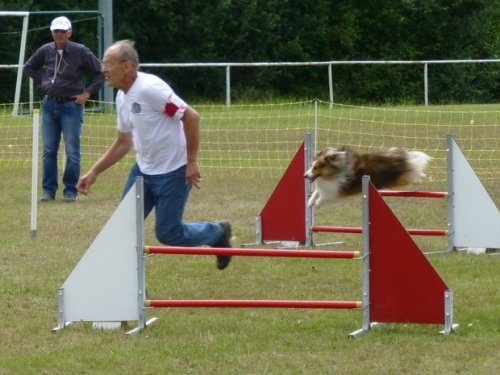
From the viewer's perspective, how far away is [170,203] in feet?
23.4

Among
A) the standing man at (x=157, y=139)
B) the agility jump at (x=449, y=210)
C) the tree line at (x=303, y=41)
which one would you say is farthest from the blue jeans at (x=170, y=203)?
the tree line at (x=303, y=41)

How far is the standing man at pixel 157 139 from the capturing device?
6.90 m

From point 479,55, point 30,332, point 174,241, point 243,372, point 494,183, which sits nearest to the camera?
point 243,372

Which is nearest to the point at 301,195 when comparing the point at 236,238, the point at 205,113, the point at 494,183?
the point at 236,238

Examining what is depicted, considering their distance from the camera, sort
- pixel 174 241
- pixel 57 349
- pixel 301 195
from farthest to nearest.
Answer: pixel 301 195 → pixel 174 241 → pixel 57 349

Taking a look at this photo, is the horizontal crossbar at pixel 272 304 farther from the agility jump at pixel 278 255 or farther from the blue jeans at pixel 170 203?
the blue jeans at pixel 170 203

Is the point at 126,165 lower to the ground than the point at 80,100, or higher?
lower

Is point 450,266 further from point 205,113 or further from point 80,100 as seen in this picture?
point 205,113

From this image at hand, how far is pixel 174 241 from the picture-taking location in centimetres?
734

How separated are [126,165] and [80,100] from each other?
14.4 ft

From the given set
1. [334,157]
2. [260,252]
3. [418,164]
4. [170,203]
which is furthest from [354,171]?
[260,252]

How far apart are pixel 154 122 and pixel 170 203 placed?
49 cm

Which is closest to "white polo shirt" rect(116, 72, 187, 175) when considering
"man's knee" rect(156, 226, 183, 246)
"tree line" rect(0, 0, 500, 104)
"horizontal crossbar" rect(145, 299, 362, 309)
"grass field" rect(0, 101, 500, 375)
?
"man's knee" rect(156, 226, 183, 246)

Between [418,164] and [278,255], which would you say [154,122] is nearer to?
[278,255]
